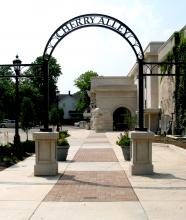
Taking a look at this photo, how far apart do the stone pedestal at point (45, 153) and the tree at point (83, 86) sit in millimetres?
97453

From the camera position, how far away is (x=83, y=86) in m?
118

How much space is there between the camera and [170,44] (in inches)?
1735

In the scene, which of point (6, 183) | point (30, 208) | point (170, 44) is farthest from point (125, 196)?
point (170, 44)

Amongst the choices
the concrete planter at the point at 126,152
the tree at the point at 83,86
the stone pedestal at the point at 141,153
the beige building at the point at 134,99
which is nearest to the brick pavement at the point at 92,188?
the stone pedestal at the point at 141,153

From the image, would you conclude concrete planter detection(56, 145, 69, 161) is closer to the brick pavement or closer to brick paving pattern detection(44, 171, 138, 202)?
the brick pavement

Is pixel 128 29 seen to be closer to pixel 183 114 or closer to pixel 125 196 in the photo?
pixel 125 196

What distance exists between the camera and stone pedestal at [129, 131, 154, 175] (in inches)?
584

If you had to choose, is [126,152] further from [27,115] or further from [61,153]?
[27,115]

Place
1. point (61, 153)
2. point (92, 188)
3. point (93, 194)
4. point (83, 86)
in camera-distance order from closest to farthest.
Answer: point (93, 194)
point (92, 188)
point (61, 153)
point (83, 86)

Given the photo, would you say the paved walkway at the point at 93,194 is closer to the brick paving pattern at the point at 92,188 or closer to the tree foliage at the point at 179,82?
the brick paving pattern at the point at 92,188

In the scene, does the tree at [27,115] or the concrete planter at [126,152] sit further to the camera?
the tree at [27,115]

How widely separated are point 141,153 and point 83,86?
103 m

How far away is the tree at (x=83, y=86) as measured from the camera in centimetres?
11351

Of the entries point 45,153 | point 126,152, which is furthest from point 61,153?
point 45,153
